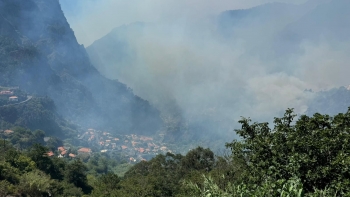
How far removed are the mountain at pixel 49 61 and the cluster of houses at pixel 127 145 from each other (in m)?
13.6

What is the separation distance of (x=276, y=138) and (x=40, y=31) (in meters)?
189

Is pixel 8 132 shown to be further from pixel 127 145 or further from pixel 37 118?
pixel 127 145

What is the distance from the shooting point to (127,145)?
6521 inches

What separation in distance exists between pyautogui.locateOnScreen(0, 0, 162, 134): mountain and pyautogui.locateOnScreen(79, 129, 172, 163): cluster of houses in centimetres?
1356

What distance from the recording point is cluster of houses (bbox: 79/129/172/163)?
146525 millimetres

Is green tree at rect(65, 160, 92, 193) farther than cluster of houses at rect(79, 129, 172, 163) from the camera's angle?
No

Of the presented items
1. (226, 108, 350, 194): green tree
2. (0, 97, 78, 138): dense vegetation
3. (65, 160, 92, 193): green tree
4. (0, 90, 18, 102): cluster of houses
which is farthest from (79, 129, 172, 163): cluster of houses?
(226, 108, 350, 194): green tree

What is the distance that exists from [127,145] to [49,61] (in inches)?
2716

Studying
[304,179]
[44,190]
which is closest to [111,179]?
[44,190]

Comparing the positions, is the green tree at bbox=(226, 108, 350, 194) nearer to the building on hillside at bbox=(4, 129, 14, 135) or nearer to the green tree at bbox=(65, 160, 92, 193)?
the green tree at bbox=(65, 160, 92, 193)

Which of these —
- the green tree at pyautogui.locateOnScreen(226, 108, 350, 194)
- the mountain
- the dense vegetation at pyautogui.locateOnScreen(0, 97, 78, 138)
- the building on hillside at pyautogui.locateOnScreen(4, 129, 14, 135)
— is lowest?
the green tree at pyautogui.locateOnScreen(226, 108, 350, 194)

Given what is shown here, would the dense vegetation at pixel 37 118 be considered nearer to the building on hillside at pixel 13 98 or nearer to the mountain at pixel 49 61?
the building on hillside at pixel 13 98

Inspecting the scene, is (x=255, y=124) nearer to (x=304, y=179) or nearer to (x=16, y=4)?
(x=304, y=179)

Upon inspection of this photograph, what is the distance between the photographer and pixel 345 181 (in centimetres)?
818
